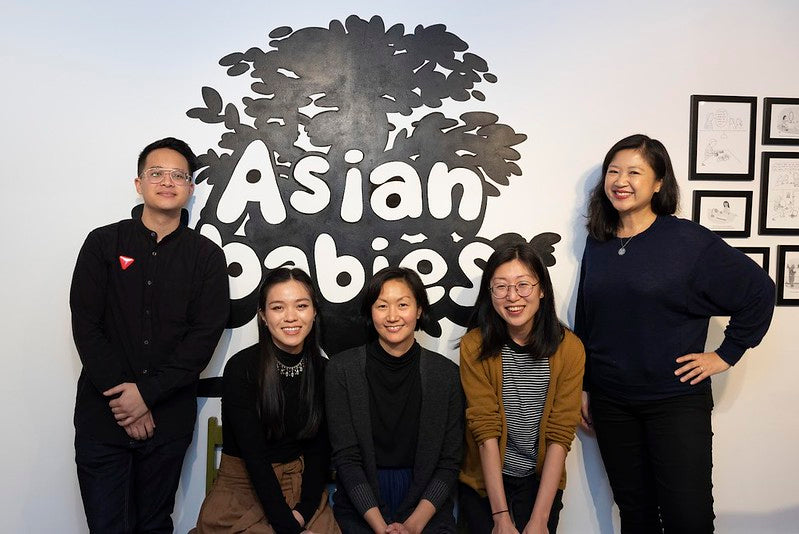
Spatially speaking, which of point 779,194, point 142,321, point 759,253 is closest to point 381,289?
point 142,321

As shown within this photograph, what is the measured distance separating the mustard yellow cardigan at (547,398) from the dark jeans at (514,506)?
7cm

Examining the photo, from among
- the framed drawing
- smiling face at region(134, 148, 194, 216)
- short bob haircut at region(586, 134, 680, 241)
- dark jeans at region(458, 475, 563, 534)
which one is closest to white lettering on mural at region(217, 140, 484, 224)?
smiling face at region(134, 148, 194, 216)

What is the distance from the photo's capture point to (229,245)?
2285mm

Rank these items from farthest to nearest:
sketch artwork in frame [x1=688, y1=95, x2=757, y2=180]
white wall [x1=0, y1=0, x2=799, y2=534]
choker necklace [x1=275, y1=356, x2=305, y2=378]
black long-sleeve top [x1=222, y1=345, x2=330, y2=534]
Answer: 1. sketch artwork in frame [x1=688, y1=95, x2=757, y2=180]
2. white wall [x1=0, y1=0, x2=799, y2=534]
3. choker necklace [x1=275, y1=356, x2=305, y2=378]
4. black long-sleeve top [x1=222, y1=345, x2=330, y2=534]

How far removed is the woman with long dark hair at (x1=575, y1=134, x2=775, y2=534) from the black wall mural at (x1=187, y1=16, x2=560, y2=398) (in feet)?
1.79

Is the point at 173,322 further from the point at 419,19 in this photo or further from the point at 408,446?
the point at 419,19

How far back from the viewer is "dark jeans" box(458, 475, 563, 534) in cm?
200

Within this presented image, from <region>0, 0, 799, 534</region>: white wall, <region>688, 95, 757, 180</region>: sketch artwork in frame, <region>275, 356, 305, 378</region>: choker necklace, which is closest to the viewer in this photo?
<region>275, 356, 305, 378</region>: choker necklace

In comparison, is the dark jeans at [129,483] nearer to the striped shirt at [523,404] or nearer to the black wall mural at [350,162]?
the black wall mural at [350,162]

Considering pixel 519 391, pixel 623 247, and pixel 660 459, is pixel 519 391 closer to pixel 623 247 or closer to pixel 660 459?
pixel 660 459

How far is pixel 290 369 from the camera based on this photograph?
79.0 inches

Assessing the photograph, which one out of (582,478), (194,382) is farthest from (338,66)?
(582,478)

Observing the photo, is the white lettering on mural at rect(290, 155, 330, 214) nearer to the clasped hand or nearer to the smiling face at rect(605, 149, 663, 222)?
the clasped hand

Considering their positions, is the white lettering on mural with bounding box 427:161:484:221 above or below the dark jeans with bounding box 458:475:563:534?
above
